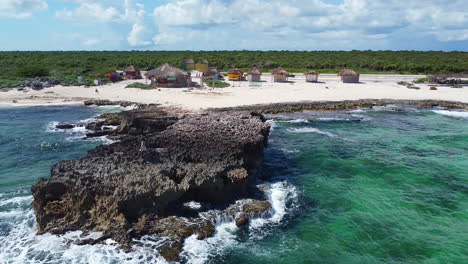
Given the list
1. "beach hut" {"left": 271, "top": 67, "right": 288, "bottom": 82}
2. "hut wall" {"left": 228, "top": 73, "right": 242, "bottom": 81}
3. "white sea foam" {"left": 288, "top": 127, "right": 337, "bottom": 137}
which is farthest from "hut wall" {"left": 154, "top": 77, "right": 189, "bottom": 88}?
"white sea foam" {"left": 288, "top": 127, "right": 337, "bottom": 137}

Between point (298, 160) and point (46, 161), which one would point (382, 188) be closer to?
point (298, 160)

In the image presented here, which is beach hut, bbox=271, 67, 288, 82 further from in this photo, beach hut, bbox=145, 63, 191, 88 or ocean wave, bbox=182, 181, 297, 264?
ocean wave, bbox=182, 181, 297, 264

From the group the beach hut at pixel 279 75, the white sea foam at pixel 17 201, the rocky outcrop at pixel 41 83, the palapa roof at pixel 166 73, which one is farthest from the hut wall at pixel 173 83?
the white sea foam at pixel 17 201

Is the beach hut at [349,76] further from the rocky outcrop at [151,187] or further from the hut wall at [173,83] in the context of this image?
the rocky outcrop at [151,187]

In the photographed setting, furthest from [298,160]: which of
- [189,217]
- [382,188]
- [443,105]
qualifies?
[443,105]

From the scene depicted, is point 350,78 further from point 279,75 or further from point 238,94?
point 238,94

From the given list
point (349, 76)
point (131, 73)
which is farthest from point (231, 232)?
point (131, 73)
